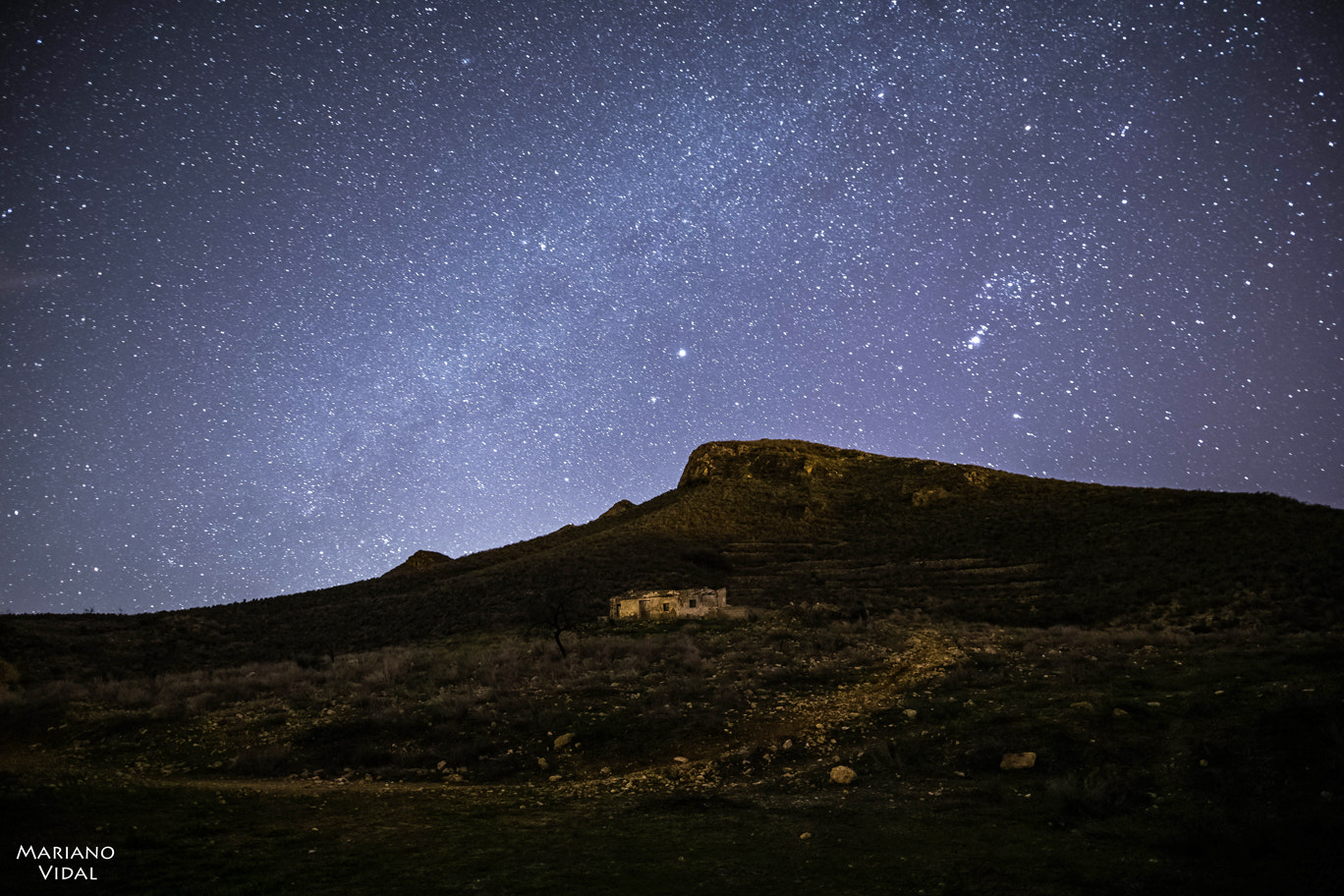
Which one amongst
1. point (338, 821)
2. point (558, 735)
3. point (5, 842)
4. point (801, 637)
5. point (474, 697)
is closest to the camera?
point (5, 842)

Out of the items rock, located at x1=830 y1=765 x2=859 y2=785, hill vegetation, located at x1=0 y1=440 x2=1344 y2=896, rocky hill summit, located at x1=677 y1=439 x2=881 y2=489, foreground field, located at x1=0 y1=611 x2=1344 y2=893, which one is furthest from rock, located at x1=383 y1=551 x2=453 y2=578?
rock, located at x1=830 y1=765 x2=859 y2=785

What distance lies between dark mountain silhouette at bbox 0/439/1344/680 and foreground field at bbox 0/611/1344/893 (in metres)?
11.8

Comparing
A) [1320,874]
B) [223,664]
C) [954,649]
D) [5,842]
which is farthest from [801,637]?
[223,664]

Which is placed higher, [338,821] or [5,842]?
[5,842]

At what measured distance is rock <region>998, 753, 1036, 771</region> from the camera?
908 centimetres

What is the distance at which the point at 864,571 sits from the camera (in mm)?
43656

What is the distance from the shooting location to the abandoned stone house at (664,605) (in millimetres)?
31109

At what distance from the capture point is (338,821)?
330 inches

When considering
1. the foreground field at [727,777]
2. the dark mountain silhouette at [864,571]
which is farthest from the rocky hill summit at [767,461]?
the foreground field at [727,777]

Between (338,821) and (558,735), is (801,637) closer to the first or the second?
(558,735)

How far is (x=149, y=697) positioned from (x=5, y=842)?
13776mm

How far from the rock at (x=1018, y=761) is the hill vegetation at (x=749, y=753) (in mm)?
43

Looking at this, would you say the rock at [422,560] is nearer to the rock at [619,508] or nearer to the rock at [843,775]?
the rock at [619,508]

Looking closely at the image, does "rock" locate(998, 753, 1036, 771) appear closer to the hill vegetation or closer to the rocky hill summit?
the hill vegetation
